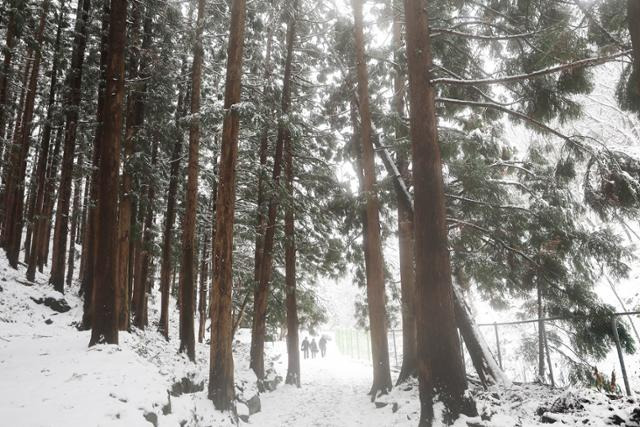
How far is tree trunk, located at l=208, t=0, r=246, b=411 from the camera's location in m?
8.33

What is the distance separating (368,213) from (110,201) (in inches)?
253

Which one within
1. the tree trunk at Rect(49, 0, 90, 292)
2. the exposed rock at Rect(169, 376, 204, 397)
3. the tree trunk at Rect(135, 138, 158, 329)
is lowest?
the exposed rock at Rect(169, 376, 204, 397)

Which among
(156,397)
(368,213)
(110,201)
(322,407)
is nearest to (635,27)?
(368,213)

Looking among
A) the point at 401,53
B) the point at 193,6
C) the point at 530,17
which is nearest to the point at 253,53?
the point at 193,6

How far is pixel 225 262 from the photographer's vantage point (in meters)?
8.59

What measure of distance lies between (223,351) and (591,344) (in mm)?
7397

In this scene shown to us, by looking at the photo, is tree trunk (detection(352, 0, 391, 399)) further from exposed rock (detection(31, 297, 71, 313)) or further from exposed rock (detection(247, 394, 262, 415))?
exposed rock (detection(31, 297, 71, 313))

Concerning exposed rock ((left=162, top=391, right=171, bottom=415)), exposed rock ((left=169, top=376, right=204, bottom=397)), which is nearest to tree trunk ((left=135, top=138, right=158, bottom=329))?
exposed rock ((left=169, top=376, right=204, bottom=397))

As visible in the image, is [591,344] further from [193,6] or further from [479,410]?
[193,6]

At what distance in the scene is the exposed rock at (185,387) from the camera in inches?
294

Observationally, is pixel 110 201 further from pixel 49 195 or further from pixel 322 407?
pixel 49 195

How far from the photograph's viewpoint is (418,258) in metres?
6.67

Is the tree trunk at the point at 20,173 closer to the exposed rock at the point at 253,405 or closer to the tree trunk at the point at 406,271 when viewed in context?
the exposed rock at the point at 253,405

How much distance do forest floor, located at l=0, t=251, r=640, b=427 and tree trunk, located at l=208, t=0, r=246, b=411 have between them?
50 centimetres
